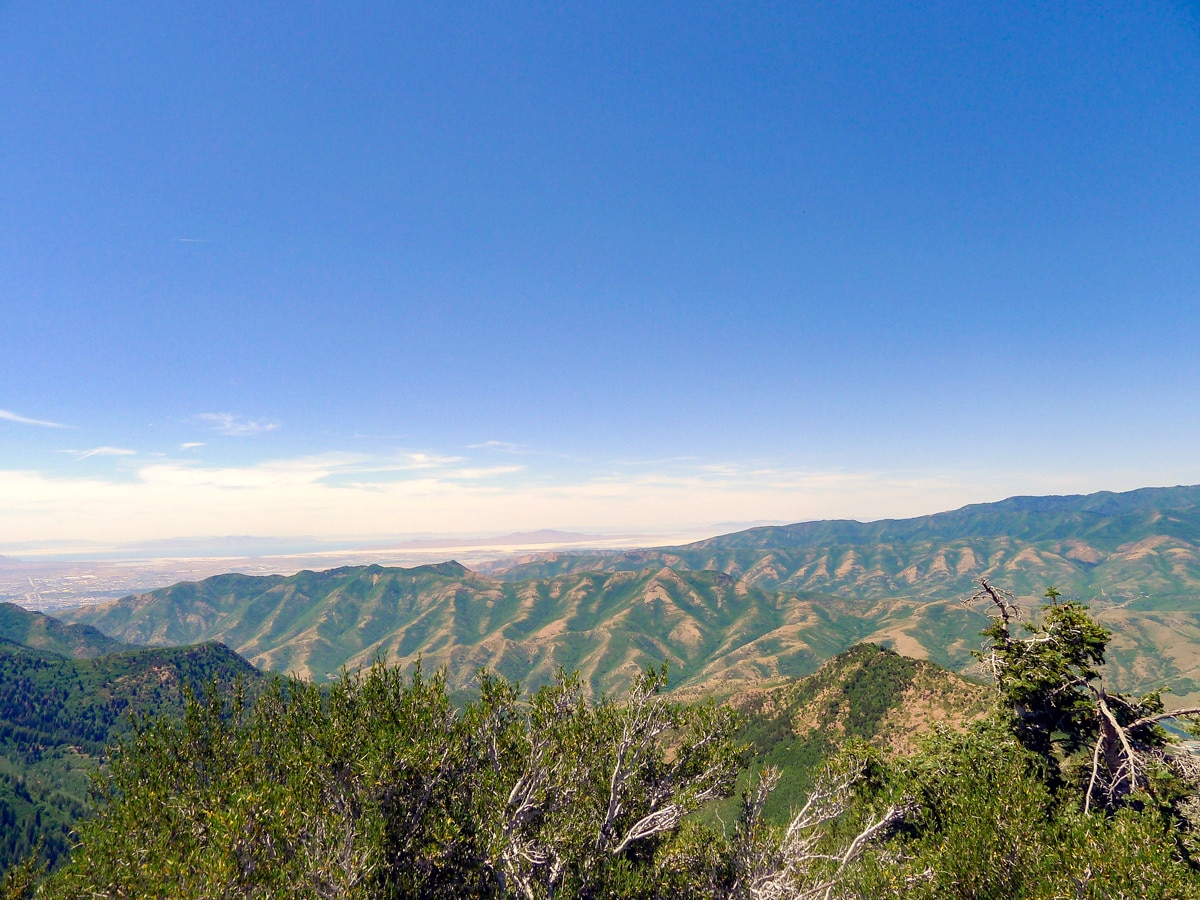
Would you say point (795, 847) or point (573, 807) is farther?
point (795, 847)

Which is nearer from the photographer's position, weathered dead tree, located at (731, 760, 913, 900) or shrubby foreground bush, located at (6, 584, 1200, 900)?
shrubby foreground bush, located at (6, 584, 1200, 900)

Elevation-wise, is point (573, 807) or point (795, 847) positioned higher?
point (573, 807)

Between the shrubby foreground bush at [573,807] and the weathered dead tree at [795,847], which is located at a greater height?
the shrubby foreground bush at [573,807]

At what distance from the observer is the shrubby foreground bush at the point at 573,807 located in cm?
2188

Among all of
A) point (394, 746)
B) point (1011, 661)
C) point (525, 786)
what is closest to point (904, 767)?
point (1011, 661)

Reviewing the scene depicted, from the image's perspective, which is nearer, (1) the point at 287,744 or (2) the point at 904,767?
(1) the point at 287,744

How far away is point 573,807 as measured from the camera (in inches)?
1105

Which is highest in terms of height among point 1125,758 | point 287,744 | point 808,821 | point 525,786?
point 287,744

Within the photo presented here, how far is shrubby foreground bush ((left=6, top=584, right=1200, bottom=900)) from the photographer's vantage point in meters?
21.9

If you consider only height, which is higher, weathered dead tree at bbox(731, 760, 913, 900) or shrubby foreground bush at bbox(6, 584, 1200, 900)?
shrubby foreground bush at bbox(6, 584, 1200, 900)

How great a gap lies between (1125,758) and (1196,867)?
561 cm

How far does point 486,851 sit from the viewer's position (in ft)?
78.5

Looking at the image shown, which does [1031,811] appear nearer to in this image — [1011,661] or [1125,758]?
[1125,758]

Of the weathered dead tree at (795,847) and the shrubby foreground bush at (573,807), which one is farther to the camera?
the weathered dead tree at (795,847)
